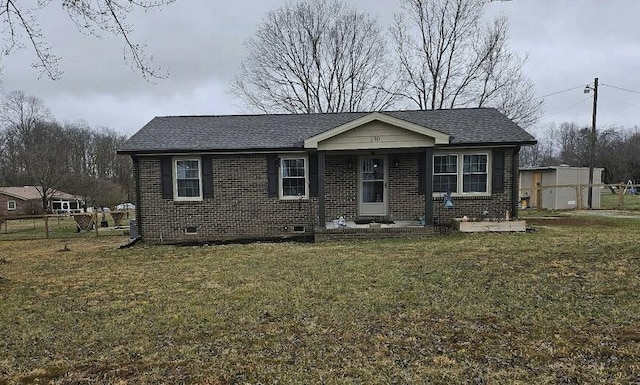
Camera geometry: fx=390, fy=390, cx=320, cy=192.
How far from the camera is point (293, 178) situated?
1130 cm

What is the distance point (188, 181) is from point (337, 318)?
27.0 ft

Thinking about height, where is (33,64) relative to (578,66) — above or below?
below

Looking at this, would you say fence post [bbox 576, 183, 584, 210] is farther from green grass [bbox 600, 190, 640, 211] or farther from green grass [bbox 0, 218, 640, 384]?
green grass [bbox 0, 218, 640, 384]

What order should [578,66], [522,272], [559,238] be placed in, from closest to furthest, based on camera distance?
[522,272] → [559,238] → [578,66]

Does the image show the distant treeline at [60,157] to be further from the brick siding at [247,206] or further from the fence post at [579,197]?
the fence post at [579,197]

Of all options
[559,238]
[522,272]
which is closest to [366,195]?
[559,238]

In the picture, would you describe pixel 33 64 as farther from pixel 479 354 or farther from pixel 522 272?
pixel 522 272

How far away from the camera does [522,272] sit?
598cm

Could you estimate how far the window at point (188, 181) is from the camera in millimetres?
11203

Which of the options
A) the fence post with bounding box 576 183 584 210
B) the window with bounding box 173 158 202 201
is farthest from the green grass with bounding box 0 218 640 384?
the fence post with bounding box 576 183 584 210

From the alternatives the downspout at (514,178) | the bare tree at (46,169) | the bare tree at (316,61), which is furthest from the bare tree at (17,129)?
the downspout at (514,178)

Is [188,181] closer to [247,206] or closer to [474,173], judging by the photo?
[247,206]

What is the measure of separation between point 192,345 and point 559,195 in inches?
807

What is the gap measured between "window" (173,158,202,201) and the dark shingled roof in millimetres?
514
